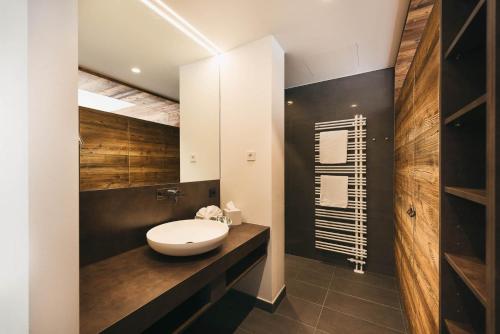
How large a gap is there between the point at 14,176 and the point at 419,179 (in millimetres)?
1719

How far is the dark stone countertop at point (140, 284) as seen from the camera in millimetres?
753

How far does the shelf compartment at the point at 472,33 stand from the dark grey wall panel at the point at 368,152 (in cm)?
180

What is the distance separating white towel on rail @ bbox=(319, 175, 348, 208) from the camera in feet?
8.39

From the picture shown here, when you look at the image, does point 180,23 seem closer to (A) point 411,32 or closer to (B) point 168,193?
(B) point 168,193

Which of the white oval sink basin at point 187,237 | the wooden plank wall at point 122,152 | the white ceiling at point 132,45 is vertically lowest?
the white oval sink basin at point 187,237

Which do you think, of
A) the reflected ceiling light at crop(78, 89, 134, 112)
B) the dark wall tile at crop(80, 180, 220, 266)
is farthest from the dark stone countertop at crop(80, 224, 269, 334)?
the reflected ceiling light at crop(78, 89, 134, 112)

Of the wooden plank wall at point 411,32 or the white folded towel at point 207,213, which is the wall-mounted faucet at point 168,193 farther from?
the wooden plank wall at point 411,32

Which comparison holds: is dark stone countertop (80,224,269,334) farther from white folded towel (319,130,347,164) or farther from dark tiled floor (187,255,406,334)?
white folded towel (319,130,347,164)

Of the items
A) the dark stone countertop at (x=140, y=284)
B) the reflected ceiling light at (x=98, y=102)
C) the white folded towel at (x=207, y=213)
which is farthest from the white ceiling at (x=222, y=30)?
the dark stone countertop at (x=140, y=284)

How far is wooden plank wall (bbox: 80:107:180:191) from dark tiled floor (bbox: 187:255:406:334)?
1.22 meters

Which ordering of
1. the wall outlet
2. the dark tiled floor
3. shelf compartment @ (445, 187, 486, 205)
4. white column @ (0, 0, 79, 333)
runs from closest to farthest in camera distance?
white column @ (0, 0, 79, 333) → shelf compartment @ (445, 187, 486, 205) → the dark tiled floor → the wall outlet

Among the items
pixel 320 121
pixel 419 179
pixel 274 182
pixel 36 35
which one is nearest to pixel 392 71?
pixel 320 121

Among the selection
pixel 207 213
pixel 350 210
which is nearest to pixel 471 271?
pixel 207 213

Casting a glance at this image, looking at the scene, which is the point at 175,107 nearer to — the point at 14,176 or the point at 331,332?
the point at 14,176
